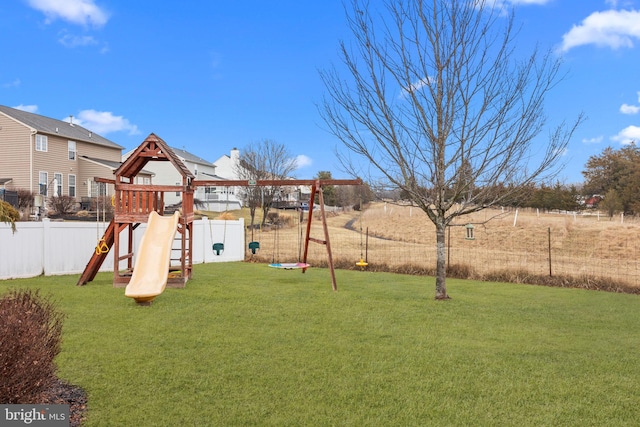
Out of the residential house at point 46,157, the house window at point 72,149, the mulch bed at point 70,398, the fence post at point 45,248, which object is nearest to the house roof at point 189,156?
the residential house at point 46,157

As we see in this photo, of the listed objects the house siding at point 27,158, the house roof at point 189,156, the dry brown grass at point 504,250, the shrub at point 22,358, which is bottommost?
the dry brown grass at point 504,250

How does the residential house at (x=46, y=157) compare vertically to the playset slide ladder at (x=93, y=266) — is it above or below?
above

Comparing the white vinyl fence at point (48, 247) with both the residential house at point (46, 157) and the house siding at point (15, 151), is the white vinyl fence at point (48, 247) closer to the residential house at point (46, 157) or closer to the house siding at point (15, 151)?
the residential house at point (46, 157)

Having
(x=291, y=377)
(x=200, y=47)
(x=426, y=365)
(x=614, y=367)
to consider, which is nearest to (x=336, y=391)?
(x=291, y=377)

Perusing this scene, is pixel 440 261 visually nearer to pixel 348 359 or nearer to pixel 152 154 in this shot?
pixel 348 359

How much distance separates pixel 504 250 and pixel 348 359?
19639 mm

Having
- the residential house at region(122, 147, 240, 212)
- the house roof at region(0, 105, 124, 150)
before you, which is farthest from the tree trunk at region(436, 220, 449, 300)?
the residential house at region(122, 147, 240, 212)

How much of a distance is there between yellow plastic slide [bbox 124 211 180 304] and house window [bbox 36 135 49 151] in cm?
2402

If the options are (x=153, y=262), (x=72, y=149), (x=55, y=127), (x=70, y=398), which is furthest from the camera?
(x=72, y=149)

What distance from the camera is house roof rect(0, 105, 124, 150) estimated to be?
29.7 meters

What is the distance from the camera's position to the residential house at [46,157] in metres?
29.4

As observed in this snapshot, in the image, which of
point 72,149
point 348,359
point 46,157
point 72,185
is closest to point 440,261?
point 348,359

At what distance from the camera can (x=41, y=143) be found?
98.4 feet

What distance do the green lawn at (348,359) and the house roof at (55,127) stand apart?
24.6 metres
